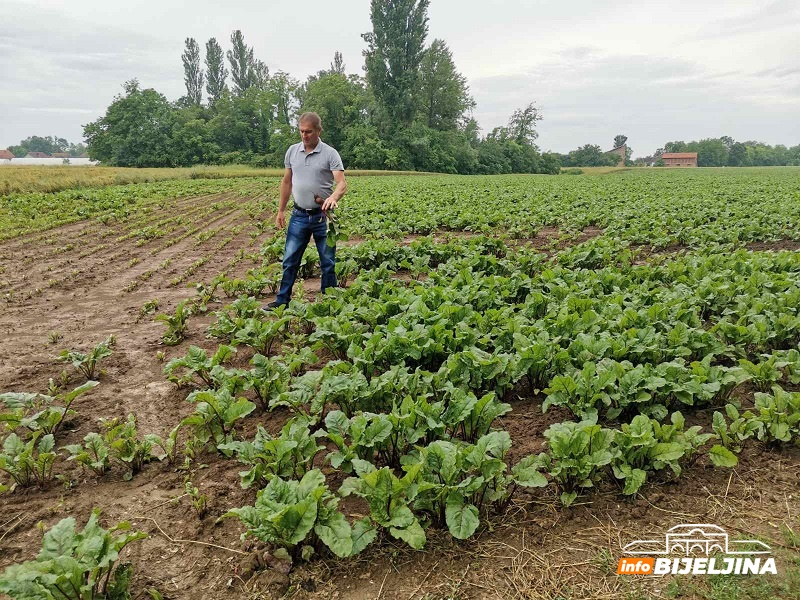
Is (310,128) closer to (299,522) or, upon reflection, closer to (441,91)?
(299,522)

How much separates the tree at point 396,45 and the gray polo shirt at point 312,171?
6357 cm

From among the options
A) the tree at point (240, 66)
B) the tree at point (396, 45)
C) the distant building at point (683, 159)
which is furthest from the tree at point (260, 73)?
the distant building at point (683, 159)

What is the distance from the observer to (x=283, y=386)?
404 cm

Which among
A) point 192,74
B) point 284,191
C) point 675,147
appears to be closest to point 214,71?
point 192,74

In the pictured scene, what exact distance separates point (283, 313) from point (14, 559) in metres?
3.30

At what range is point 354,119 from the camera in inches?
2719

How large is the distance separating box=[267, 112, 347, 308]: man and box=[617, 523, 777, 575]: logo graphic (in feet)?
14.4

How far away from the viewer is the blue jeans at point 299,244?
20.4 ft

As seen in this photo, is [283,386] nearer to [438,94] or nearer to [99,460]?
[99,460]

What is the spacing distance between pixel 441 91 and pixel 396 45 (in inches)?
558

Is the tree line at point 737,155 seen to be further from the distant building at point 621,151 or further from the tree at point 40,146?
the tree at point 40,146

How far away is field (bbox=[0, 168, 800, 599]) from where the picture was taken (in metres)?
2.54

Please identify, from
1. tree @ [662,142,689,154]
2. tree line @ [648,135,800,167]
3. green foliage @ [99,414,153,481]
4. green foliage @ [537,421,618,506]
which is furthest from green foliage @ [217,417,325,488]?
tree @ [662,142,689,154]

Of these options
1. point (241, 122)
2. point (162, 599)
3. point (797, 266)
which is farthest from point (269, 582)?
point (241, 122)
